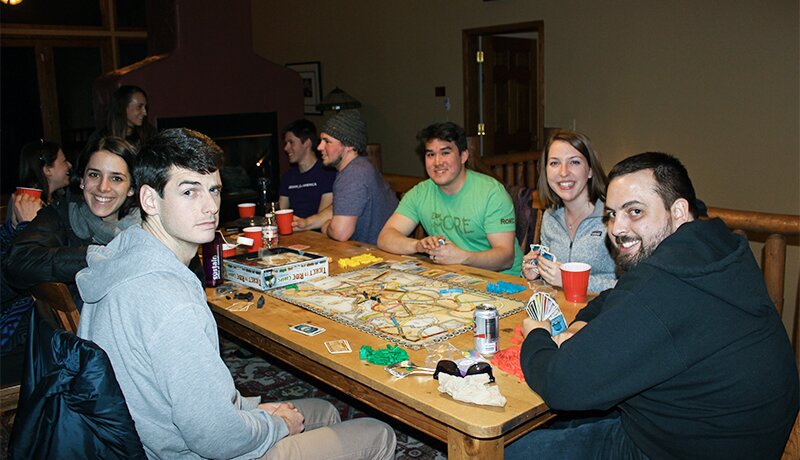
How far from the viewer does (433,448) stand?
9.68 feet

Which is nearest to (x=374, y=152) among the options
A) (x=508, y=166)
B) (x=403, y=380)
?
(x=508, y=166)

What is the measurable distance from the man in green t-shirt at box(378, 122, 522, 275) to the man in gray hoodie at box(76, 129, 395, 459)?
1.43 m

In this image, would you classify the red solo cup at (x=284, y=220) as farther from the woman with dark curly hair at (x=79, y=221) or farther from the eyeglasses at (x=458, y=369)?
the eyeglasses at (x=458, y=369)

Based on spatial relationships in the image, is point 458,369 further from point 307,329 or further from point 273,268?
point 273,268

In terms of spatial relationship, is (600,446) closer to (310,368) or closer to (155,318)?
(310,368)

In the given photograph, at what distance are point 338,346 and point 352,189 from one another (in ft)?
5.75

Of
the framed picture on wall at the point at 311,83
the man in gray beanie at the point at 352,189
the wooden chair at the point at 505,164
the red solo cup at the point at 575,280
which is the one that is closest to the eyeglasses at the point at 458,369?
the red solo cup at the point at 575,280

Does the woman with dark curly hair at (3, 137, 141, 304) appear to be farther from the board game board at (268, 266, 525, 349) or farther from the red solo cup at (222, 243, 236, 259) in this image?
the board game board at (268, 266, 525, 349)

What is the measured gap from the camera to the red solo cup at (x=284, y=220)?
12.4 ft

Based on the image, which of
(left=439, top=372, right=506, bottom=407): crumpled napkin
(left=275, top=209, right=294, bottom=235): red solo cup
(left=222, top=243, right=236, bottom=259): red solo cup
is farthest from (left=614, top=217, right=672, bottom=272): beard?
(left=275, top=209, right=294, bottom=235): red solo cup

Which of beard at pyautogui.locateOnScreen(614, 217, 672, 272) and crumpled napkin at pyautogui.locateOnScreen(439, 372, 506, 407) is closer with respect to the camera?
crumpled napkin at pyautogui.locateOnScreen(439, 372, 506, 407)

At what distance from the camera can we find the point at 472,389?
5.59ft

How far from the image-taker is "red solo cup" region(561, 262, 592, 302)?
238cm

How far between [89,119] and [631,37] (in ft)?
23.7
